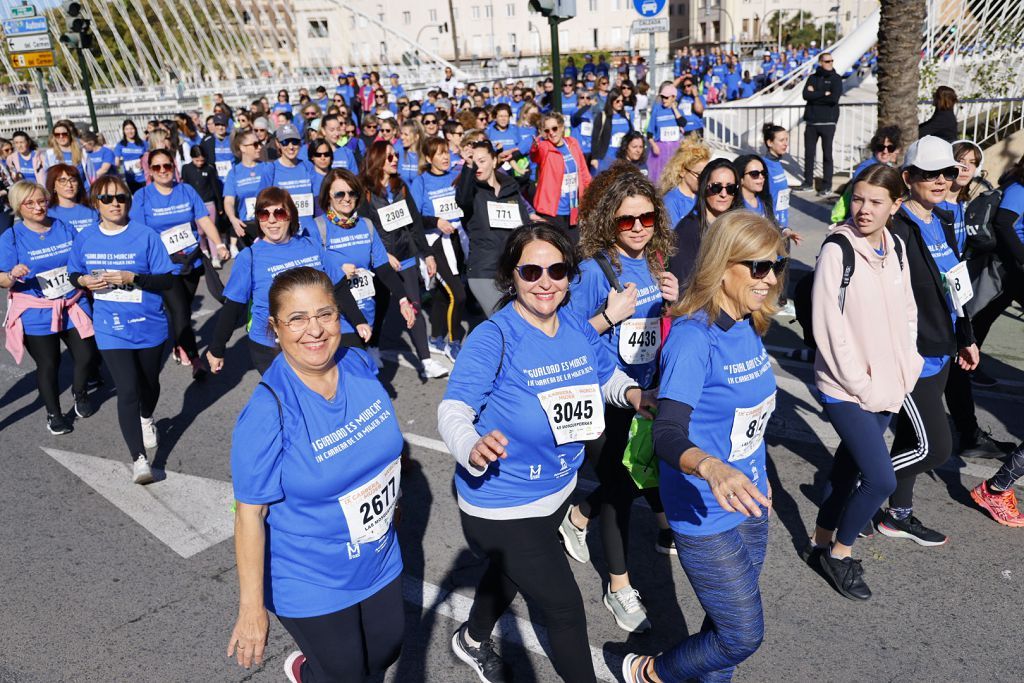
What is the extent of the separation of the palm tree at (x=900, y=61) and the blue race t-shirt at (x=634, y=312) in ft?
28.8

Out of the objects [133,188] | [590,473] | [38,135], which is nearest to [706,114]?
[133,188]

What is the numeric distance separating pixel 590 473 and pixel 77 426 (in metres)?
4.47

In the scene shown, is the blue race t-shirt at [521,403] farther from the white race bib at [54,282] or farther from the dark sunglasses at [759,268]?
the white race bib at [54,282]

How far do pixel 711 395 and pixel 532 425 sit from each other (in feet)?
2.12

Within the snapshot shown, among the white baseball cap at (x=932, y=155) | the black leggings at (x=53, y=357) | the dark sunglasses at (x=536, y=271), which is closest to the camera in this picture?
the dark sunglasses at (x=536, y=271)

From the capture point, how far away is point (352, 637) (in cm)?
291

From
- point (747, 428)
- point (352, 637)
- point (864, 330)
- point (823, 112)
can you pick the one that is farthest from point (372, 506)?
point (823, 112)

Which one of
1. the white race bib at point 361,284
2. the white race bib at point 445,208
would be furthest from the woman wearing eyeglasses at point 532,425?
the white race bib at point 445,208

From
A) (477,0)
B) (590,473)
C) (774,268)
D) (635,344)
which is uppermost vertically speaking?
(477,0)

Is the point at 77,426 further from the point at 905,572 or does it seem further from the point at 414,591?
the point at 905,572

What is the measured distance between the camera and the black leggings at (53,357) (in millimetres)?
6746

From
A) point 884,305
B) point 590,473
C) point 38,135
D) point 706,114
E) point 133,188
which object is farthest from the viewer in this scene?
point 38,135

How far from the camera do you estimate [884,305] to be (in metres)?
3.79

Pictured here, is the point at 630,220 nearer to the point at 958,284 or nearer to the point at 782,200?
the point at 958,284
